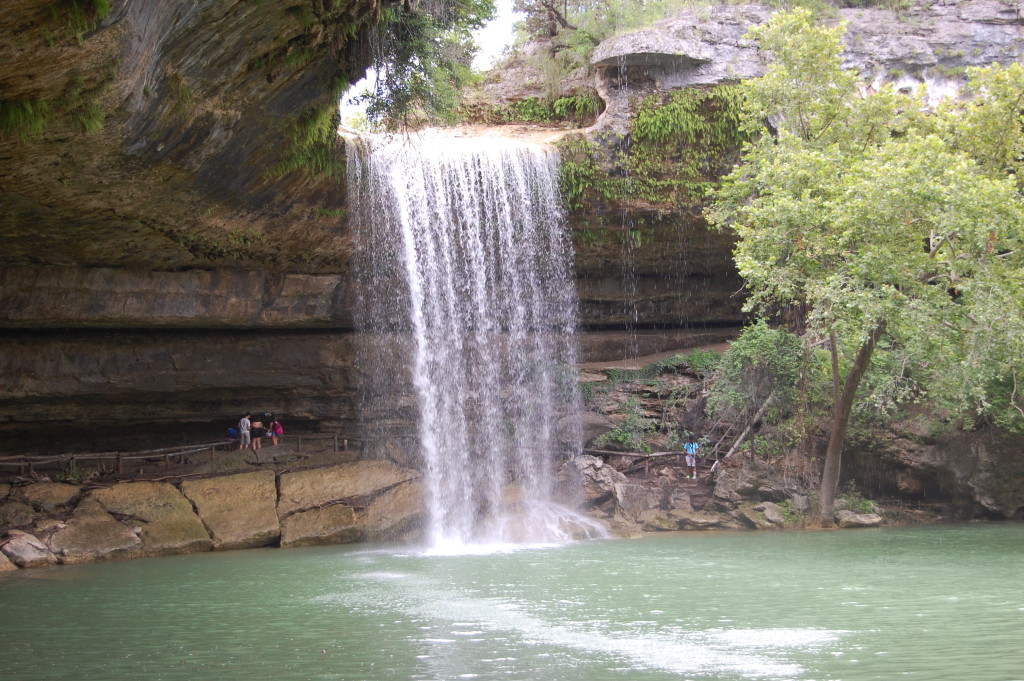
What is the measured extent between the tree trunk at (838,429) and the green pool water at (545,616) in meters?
2.78

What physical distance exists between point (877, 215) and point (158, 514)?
46.3 ft

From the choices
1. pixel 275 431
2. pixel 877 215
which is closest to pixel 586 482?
pixel 275 431

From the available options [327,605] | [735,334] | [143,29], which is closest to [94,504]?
[327,605]

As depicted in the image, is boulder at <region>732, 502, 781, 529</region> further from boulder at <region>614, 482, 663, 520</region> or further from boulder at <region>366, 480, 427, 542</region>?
boulder at <region>366, 480, 427, 542</region>

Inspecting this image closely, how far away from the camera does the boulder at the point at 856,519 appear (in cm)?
1817

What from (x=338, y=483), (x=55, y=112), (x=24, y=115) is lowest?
(x=338, y=483)

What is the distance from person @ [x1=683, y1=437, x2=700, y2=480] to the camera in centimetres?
2011

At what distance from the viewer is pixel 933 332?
14320 mm

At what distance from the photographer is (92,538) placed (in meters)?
16.5

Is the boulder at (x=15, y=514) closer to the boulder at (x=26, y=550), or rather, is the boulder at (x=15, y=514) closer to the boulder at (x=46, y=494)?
the boulder at (x=46, y=494)

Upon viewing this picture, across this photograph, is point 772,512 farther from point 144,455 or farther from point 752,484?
point 144,455

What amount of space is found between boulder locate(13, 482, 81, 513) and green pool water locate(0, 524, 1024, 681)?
269cm

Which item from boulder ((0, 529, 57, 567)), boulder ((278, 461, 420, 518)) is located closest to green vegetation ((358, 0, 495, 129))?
boulder ((278, 461, 420, 518))

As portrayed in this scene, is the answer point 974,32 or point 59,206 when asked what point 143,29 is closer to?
point 59,206
